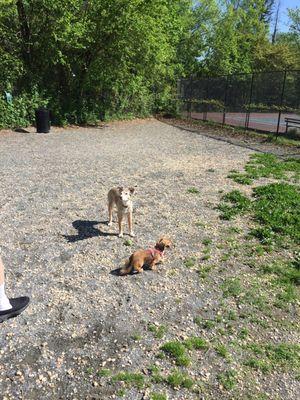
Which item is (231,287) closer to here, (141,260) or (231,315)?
(231,315)

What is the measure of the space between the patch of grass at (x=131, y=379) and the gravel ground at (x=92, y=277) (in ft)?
0.17

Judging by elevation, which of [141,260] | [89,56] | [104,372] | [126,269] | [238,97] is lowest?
[104,372]

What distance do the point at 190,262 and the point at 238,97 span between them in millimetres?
19042

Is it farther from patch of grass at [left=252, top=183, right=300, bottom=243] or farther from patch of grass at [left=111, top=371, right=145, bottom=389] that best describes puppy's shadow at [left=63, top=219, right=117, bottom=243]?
patch of grass at [left=111, top=371, right=145, bottom=389]

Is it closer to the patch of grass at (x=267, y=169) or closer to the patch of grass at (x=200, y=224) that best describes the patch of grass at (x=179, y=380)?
the patch of grass at (x=200, y=224)

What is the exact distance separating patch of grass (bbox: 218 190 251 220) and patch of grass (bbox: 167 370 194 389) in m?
3.58

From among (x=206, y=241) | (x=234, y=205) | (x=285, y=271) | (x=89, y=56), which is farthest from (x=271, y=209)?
(x=89, y=56)

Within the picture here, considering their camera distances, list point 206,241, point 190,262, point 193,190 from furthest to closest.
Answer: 1. point 193,190
2. point 206,241
3. point 190,262

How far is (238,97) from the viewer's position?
2208cm

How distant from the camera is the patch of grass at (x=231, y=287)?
4.12m

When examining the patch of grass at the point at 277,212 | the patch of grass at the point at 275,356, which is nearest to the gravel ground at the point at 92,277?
the patch of grass at the point at 275,356

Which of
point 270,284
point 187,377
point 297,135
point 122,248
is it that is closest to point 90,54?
point 297,135

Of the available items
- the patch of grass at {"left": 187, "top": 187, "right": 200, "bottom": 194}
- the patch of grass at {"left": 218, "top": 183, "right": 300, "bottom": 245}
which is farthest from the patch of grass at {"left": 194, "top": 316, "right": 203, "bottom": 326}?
the patch of grass at {"left": 187, "top": 187, "right": 200, "bottom": 194}

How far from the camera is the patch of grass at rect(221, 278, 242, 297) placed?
4125 mm
